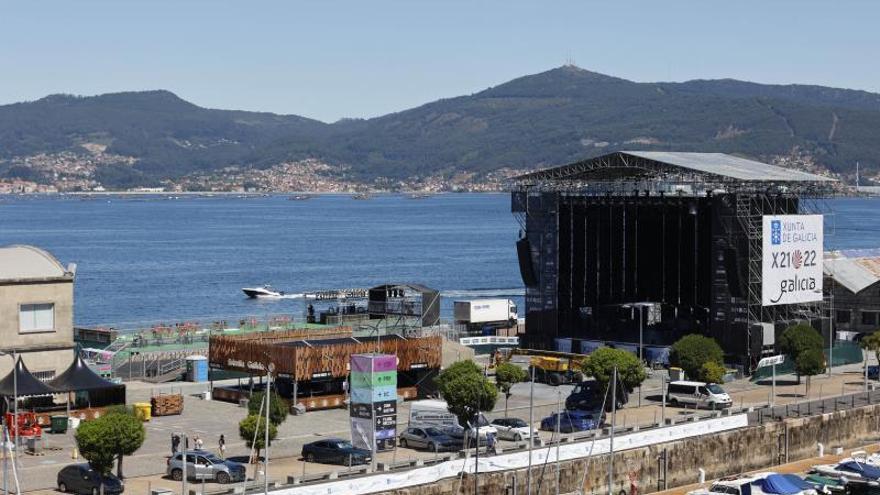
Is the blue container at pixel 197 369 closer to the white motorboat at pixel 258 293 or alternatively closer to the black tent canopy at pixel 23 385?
the black tent canopy at pixel 23 385

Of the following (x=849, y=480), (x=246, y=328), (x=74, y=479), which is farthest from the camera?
(x=246, y=328)

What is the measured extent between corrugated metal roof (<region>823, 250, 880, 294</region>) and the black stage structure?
4071 millimetres

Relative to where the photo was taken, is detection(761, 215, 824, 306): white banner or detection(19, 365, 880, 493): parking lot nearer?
detection(19, 365, 880, 493): parking lot

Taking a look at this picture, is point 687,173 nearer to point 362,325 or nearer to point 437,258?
point 362,325

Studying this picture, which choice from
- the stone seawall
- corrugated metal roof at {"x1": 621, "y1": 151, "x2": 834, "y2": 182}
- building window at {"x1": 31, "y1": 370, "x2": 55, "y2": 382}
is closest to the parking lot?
the stone seawall

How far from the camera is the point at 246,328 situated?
55.6m

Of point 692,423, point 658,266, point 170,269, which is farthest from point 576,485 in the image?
point 170,269

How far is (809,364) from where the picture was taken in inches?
1801

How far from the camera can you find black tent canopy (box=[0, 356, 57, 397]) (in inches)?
1423

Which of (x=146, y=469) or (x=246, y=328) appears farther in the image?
(x=246, y=328)

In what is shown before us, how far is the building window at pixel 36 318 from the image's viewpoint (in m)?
40.0

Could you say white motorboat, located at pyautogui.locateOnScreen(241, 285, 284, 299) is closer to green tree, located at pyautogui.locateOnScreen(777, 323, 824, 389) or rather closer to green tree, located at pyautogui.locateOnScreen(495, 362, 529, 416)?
green tree, located at pyautogui.locateOnScreen(777, 323, 824, 389)

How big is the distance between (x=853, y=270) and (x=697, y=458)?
80.1ft

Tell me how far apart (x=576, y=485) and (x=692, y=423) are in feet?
17.6
